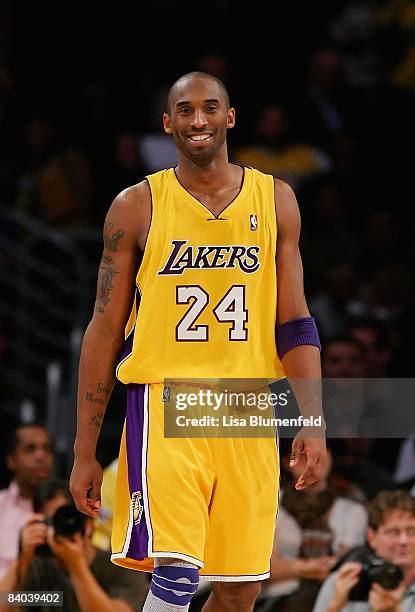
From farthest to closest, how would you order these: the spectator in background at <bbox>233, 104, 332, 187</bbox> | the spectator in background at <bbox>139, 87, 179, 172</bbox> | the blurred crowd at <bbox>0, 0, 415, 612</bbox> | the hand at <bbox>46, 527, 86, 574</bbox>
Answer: the spectator in background at <bbox>233, 104, 332, 187</bbox>
the spectator in background at <bbox>139, 87, 179, 172</bbox>
the blurred crowd at <bbox>0, 0, 415, 612</bbox>
the hand at <bbox>46, 527, 86, 574</bbox>

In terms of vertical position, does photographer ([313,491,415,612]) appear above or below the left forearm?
below

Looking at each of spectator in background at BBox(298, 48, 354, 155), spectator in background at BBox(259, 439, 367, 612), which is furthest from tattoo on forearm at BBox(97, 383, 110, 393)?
spectator in background at BBox(298, 48, 354, 155)

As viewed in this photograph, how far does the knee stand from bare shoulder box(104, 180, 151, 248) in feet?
4.09

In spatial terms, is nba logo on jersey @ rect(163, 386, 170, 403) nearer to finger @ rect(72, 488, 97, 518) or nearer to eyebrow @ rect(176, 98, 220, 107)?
finger @ rect(72, 488, 97, 518)

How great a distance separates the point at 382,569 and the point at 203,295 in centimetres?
189

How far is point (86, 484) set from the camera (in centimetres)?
458

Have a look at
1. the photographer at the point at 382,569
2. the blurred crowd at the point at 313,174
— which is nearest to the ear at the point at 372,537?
the photographer at the point at 382,569

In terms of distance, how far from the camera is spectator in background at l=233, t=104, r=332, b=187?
385 inches

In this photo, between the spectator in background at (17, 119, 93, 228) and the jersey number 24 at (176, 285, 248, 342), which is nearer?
the jersey number 24 at (176, 285, 248, 342)

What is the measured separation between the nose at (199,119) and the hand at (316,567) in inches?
95.7

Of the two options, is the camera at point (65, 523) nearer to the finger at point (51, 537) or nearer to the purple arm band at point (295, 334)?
the finger at point (51, 537)

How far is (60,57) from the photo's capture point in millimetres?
10508

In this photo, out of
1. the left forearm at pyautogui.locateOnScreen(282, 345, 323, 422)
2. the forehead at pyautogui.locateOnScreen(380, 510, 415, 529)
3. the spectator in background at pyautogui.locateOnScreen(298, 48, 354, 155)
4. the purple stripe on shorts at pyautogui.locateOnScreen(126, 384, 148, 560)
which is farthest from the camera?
the spectator in background at pyautogui.locateOnScreen(298, 48, 354, 155)

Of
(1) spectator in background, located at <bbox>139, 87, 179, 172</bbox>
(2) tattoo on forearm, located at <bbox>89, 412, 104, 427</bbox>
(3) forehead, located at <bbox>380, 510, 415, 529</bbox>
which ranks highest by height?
(1) spectator in background, located at <bbox>139, 87, 179, 172</bbox>
